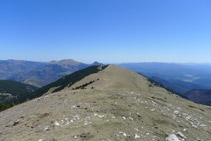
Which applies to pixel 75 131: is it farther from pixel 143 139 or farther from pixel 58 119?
pixel 143 139

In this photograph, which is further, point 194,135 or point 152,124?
point 152,124

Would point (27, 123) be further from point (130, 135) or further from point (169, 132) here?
point (169, 132)

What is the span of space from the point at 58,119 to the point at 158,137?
10.7m

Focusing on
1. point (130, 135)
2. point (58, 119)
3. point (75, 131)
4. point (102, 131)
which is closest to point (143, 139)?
point (130, 135)

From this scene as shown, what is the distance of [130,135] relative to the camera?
37.0 feet

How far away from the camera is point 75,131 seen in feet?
37.2

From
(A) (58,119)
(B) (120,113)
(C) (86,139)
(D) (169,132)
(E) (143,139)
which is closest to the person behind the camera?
(C) (86,139)

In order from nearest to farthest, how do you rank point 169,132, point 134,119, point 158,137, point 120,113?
1. point 158,137
2. point 169,132
3. point 134,119
4. point 120,113

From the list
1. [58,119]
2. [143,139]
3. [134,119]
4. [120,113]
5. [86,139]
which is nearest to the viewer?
[86,139]

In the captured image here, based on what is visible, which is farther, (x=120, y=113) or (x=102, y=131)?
(x=120, y=113)

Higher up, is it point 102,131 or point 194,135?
point 102,131

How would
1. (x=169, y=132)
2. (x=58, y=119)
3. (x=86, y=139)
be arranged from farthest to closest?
1. (x=58, y=119)
2. (x=169, y=132)
3. (x=86, y=139)

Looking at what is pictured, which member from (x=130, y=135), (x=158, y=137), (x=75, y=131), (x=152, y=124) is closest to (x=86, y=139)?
(x=75, y=131)

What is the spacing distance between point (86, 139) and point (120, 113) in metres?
7.20
